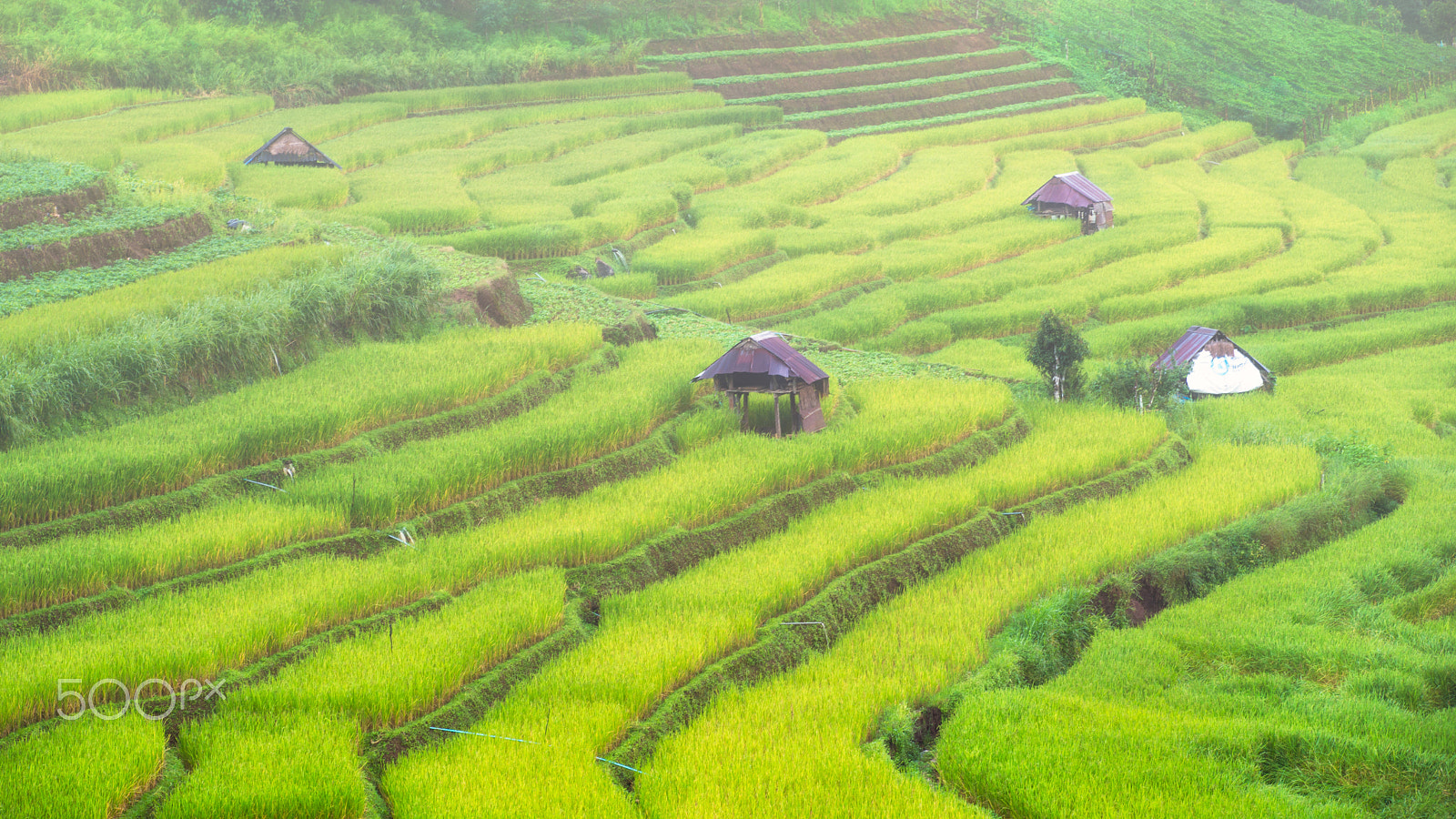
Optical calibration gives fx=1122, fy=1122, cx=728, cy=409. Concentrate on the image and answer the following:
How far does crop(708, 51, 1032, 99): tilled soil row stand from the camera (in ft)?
99.8

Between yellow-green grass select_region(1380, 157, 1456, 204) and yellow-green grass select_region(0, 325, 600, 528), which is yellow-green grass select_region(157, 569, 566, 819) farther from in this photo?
yellow-green grass select_region(1380, 157, 1456, 204)

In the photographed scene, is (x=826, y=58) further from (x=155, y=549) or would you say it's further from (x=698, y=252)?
(x=155, y=549)

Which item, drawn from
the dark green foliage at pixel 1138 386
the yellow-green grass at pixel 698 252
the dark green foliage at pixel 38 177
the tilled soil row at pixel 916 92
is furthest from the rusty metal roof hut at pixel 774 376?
the tilled soil row at pixel 916 92

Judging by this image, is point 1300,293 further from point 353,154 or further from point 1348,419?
point 353,154

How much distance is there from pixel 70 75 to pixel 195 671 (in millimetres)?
21059

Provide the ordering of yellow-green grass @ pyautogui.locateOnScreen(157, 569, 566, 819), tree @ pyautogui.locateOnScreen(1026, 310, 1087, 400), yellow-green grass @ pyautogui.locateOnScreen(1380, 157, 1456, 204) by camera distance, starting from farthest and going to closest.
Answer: yellow-green grass @ pyautogui.locateOnScreen(1380, 157, 1456, 204)
tree @ pyautogui.locateOnScreen(1026, 310, 1087, 400)
yellow-green grass @ pyautogui.locateOnScreen(157, 569, 566, 819)

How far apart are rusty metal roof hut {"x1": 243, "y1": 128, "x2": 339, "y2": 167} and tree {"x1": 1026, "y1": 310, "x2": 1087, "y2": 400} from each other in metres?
12.9

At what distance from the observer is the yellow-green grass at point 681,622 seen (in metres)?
4.95

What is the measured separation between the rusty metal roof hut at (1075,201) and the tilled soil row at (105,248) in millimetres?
14903

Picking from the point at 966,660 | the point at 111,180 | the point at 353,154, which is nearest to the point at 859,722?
the point at 966,660

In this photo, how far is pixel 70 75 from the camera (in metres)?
22.0

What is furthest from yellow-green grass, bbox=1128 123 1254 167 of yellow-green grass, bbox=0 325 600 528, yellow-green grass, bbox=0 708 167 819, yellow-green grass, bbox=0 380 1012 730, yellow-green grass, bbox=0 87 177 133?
yellow-green grass, bbox=0 708 167 819

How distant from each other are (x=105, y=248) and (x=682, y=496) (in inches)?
290

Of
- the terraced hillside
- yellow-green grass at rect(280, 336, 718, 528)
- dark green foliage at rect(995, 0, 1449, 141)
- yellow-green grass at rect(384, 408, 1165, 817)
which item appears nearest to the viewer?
yellow-green grass at rect(384, 408, 1165, 817)
